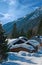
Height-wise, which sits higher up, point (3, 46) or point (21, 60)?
point (3, 46)

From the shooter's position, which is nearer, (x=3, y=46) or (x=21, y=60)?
(x=3, y=46)

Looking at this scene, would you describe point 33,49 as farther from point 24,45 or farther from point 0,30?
point 0,30

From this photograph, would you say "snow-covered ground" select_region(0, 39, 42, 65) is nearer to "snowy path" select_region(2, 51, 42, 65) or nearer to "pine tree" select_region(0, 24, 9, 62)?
"snowy path" select_region(2, 51, 42, 65)

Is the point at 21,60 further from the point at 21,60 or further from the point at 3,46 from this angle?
the point at 3,46

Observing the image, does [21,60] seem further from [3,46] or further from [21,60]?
[3,46]

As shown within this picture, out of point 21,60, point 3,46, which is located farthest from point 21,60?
point 3,46

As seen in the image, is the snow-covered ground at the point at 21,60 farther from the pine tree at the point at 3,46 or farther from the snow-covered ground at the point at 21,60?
the pine tree at the point at 3,46

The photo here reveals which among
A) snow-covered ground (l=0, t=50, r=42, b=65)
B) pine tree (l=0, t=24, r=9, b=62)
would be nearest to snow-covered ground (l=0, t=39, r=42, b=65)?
snow-covered ground (l=0, t=50, r=42, b=65)

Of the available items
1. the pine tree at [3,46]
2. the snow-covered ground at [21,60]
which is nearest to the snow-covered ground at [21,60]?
the snow-covered ground at [21,60]

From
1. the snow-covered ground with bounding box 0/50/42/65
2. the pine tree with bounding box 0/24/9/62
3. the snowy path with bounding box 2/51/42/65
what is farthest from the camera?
the snowy path with bounding box 2/51/42/65

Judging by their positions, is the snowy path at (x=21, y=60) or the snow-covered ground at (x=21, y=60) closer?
the snow-covered ground at (x=21, y=60)

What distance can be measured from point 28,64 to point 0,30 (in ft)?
23.5

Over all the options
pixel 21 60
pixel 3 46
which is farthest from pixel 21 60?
pixel 3 46

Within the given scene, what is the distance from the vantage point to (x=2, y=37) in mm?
35188
